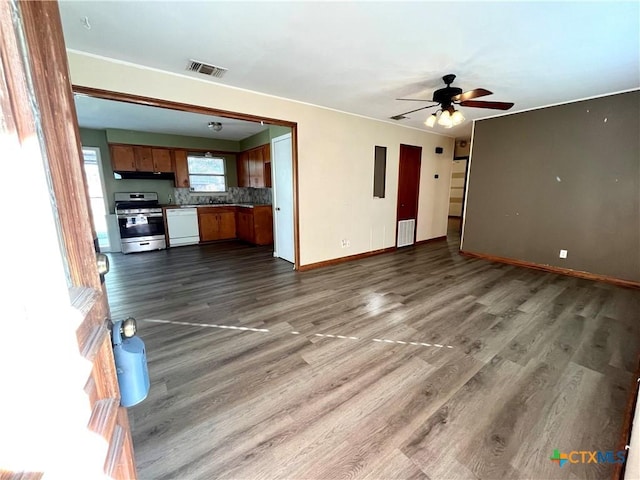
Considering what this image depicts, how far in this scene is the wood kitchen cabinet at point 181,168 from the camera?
19.5ft

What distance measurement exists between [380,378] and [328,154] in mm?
3319

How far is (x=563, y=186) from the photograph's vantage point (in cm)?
389

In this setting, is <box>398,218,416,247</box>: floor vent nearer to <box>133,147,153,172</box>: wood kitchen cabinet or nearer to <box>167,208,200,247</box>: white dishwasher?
<box>167,208,200,247</box>: white dishwasher

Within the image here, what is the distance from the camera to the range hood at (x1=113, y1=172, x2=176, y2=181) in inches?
216

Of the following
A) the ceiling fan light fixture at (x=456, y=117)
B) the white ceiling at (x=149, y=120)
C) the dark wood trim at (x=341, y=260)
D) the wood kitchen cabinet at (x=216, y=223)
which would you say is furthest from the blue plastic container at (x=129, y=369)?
the wood kitchen cabinet at (x=216, y=223)

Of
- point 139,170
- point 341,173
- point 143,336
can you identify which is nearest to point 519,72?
point 341,173

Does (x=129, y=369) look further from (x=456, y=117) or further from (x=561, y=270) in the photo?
(x=561, y=270)

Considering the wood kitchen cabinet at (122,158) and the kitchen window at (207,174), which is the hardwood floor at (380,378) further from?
the kitchen window at (207,174)

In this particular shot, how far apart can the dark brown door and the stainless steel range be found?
5163mm

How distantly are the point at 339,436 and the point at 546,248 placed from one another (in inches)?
177

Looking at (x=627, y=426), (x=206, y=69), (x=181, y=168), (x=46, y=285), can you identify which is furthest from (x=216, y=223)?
(x=627, y=426)

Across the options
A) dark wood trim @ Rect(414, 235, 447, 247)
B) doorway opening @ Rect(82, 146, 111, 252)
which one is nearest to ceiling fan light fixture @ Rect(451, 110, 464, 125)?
dark wood trim @ Rect(414, 235, 447, 247)

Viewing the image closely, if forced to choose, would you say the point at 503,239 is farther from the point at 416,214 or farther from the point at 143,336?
the point at 143,336

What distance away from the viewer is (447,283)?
3.58 meters
